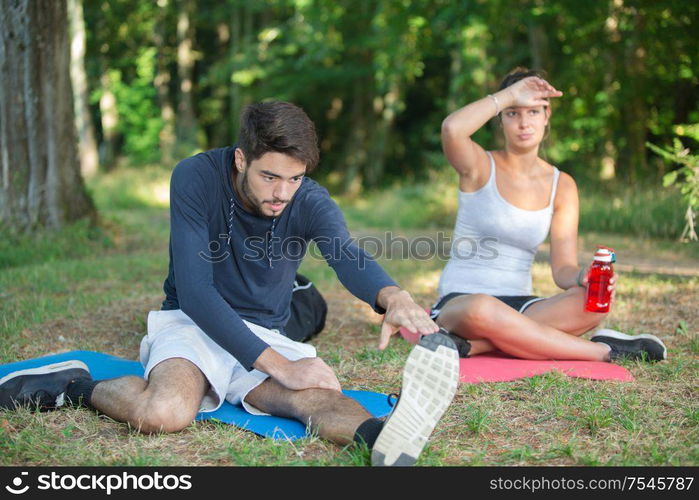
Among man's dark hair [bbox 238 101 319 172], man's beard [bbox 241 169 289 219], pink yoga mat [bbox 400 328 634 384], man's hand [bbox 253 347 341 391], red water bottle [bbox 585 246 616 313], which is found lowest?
pink yoga mat [bbox 400 328 634 384]

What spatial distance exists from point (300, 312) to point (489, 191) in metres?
1.40

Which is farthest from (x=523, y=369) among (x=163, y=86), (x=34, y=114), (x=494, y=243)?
(x=163, y=86)

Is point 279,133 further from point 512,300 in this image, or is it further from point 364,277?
point 512,300

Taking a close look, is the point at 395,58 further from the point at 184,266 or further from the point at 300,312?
the point at 184,266

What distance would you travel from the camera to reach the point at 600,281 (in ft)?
13.8

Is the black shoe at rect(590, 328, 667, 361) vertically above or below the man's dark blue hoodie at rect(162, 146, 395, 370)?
below

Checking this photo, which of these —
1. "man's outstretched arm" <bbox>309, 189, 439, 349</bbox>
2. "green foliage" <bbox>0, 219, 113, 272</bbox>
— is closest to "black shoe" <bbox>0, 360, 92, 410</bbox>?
"man's outstretched arm" <bbox>309, 189, 439, 349</bbox>

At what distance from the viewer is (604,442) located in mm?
3125

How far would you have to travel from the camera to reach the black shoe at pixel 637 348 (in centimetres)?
439

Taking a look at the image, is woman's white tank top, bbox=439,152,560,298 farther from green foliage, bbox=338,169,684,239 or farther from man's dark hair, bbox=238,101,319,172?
green foliage, bbox=338,169,684,239

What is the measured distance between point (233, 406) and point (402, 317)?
1.11 m

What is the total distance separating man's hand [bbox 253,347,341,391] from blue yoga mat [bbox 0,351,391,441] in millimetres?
191

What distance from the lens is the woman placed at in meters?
4.31
